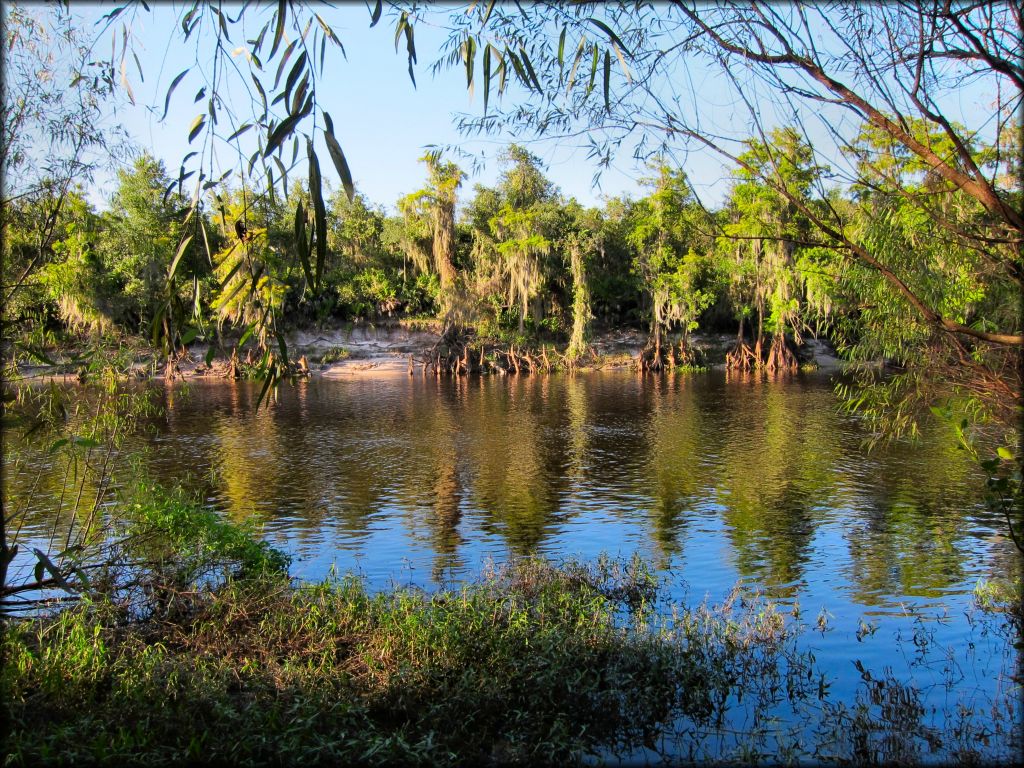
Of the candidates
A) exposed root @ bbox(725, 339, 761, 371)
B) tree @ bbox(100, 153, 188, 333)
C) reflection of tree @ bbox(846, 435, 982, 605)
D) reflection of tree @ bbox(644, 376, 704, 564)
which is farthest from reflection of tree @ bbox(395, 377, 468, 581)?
exposed root @ bbox(725, 339, 761, 371)

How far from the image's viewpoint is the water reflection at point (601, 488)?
1073 cm

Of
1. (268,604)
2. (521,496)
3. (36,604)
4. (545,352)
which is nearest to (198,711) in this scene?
(268,604)

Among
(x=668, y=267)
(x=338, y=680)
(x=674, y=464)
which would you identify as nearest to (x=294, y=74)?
(x=338, y=680)

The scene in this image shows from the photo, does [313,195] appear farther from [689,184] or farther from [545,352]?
[545,352]

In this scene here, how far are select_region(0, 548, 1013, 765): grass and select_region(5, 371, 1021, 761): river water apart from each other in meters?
0.98

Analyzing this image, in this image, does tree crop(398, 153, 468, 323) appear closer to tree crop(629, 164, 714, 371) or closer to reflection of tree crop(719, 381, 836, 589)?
tree crop(629, 164, 714, 371)

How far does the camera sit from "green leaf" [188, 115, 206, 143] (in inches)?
125

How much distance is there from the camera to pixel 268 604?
7516mm

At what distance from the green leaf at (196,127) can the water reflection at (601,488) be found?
6055 millimetres

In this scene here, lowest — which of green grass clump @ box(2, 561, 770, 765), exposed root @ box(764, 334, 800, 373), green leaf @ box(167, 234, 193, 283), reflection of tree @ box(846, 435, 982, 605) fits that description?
reflection of tree @ box(846, 435, 982, 605)

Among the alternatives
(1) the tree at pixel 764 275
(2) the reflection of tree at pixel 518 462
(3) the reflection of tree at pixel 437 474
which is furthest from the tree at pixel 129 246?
(1) the tree at pixel 764 275

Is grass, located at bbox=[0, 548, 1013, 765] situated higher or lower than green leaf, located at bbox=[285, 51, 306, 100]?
lower

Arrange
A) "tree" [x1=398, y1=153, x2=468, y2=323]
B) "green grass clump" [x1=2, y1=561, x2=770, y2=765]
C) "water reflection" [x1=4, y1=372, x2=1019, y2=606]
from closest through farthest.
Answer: "green grass clump" [x1=2, y1=561, x2=770, y2=765] < "water reflection" [x1=4, y1=372, x2=1019, y2=606] < "tree" [x1=398, y1=153, x2=468, y2=323]

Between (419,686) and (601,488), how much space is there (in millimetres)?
9835
